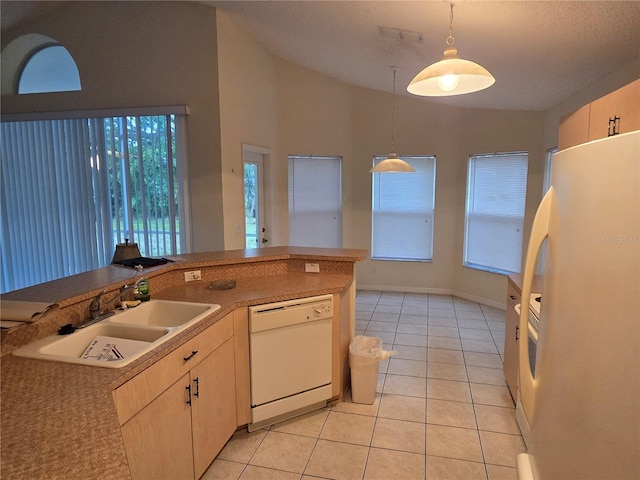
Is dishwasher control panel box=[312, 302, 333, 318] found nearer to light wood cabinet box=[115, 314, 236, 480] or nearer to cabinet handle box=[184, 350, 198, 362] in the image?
→ light wood cabinet box=[115, 314, 236, 480]

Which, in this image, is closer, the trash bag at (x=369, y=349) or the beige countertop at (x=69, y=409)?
the beige countertop at (x=69, y=409)

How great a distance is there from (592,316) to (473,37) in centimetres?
270

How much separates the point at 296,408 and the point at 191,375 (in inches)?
39.5

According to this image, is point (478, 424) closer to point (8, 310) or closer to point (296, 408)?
point (296, 408)

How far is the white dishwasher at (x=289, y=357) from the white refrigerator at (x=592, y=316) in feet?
5.36

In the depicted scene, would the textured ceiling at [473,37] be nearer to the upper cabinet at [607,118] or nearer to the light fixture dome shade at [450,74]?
the light fixture dome shade at [450,74]

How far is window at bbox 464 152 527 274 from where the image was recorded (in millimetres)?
4863

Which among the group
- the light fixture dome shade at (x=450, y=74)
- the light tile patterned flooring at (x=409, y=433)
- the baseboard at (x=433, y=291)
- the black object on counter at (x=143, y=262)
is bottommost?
the light tile patterned flooring at (x=409, y=433)

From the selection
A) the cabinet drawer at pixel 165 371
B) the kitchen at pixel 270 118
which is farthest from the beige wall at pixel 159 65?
the cabinet drawer at pixel 165 371

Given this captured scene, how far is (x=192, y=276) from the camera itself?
2.81 metres

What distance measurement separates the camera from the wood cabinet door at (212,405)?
192 cm

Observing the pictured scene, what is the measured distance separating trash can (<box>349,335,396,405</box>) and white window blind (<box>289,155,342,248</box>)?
306 centimetres

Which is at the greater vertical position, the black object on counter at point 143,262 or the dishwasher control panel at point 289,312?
the black object on counter at point 143,262

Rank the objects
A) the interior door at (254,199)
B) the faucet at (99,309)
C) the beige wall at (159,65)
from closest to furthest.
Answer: the faucet at (99,309) < the beige wall at (159,65) < the interior door at (254,199)
